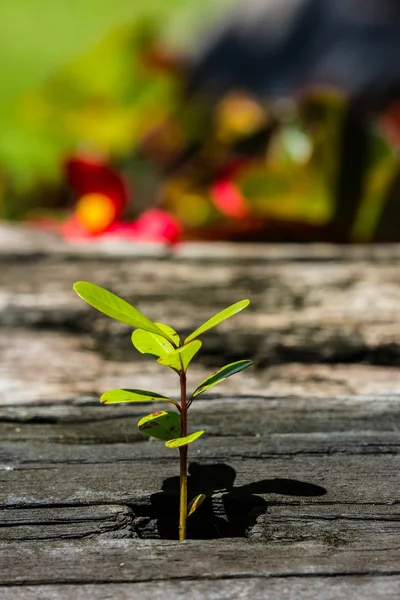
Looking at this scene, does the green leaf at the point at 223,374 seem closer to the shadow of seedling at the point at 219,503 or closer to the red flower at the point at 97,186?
the shadow of seedling at the point at 219,503

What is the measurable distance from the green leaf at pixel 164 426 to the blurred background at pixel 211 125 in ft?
3.48

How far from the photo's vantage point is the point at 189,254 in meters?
1.60

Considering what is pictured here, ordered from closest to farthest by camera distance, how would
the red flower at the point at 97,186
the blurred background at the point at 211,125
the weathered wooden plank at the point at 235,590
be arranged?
the weathered wooden plank at the point at 235,590 → the blurred background at the point at 211,125 → the red flower at the point at 97,186

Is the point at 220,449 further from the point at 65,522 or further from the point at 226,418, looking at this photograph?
the point at 65,522

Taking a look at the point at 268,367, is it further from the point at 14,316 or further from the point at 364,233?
the point at 364,233

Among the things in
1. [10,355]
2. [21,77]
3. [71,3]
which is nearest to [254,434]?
[10,355]

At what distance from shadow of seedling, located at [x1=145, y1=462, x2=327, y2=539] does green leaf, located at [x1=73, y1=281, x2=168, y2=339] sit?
20cm

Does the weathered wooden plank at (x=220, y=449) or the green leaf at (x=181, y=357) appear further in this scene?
the weathered wooden plank at (x=220, y=449)

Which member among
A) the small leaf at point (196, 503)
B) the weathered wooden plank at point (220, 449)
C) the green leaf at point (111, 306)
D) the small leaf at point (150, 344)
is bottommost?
the small leaf at point (196, 503)

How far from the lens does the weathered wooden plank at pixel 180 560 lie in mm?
625

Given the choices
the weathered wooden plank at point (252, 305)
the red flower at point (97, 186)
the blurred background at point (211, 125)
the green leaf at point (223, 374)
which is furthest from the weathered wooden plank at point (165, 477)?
the red flower at point (97, 186)

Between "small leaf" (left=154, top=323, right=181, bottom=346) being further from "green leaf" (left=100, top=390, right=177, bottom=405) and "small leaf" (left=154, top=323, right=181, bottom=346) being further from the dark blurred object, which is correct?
the dark blurred object

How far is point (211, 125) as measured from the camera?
2.63 m

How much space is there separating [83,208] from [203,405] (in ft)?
3.99
